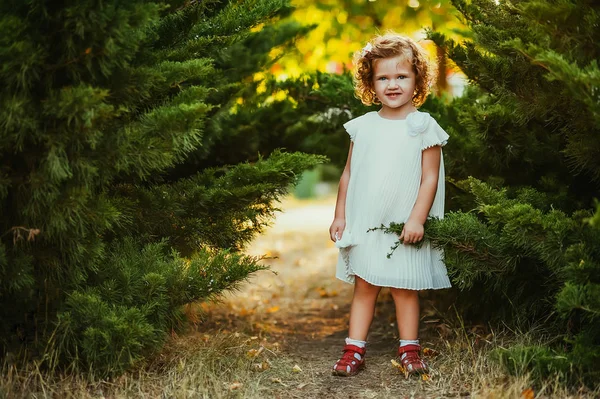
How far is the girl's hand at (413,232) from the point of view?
10.4 feet

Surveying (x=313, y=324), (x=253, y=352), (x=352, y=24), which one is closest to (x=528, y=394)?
(x=253, y=352)

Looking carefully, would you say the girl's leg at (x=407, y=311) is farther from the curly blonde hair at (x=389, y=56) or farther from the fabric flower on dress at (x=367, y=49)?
the fabric flower on dress at (x=367, y=49)

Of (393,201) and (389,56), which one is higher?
(389,56)

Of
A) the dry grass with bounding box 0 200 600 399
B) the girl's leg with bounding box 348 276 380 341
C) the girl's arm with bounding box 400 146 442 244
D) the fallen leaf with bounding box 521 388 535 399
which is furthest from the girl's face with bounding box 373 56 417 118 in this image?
the fallen leaf with bounding box 521 388 535 399

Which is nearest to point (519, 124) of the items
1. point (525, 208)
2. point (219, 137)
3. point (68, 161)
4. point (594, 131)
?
point (594, 131)

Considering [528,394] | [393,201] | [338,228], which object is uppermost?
[393,201]

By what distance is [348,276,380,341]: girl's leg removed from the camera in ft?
11.3

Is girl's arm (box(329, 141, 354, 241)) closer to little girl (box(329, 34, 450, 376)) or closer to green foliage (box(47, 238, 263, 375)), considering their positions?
little girl (box(329, 34, 450, 376))

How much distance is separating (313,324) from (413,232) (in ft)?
6.36

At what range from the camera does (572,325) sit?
3.13 m

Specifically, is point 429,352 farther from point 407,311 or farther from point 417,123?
point 417,123

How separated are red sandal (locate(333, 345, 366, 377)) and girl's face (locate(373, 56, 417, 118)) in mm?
1231

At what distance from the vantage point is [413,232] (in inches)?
124

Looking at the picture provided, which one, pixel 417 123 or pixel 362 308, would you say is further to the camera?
pixel 362 308
